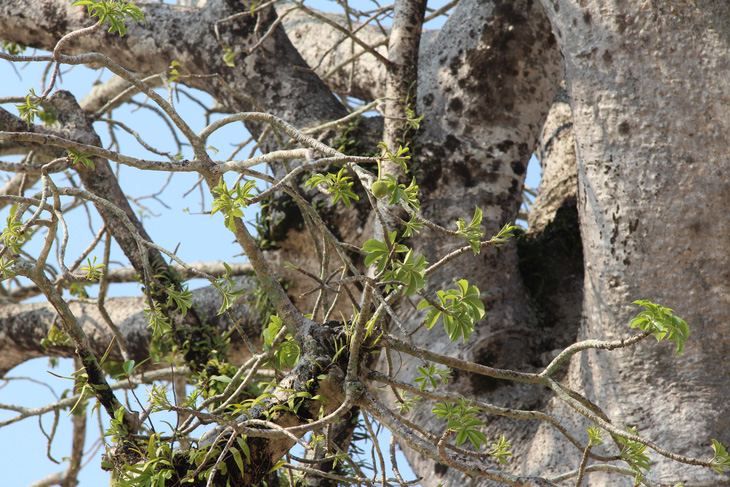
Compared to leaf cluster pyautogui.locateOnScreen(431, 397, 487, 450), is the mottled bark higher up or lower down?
higher up

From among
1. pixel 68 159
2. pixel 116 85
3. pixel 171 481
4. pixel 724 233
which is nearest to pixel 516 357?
pixel 724 233

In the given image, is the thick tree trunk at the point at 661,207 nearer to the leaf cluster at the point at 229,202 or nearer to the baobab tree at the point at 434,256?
the baobab tree at the point at 434,256

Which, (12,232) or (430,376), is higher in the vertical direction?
(12,232)

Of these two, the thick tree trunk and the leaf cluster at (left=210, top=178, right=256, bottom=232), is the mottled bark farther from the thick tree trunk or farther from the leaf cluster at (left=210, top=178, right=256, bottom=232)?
the leaf cluster at (left=210, top=178, right=256, bottom=232)

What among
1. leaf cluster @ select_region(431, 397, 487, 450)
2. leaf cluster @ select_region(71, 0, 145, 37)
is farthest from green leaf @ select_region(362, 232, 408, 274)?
leaf cluster @ select_region(71, 0, 145, 37)

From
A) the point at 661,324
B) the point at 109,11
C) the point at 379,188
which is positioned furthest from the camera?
the point at 109,11

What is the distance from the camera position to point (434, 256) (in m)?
A: 1.87

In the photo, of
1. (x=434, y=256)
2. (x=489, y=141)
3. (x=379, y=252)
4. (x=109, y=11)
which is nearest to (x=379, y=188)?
(x=379, y=252)

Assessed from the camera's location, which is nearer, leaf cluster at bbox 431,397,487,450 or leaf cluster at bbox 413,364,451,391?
leaf cluster at bbox 431,397,487,450

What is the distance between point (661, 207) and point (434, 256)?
681mm

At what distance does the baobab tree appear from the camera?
102cm

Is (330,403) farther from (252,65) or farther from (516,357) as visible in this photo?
(252,65)

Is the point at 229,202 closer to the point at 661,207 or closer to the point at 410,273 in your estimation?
the point at 410,273

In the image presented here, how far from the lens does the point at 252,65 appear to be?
7.52 ft
